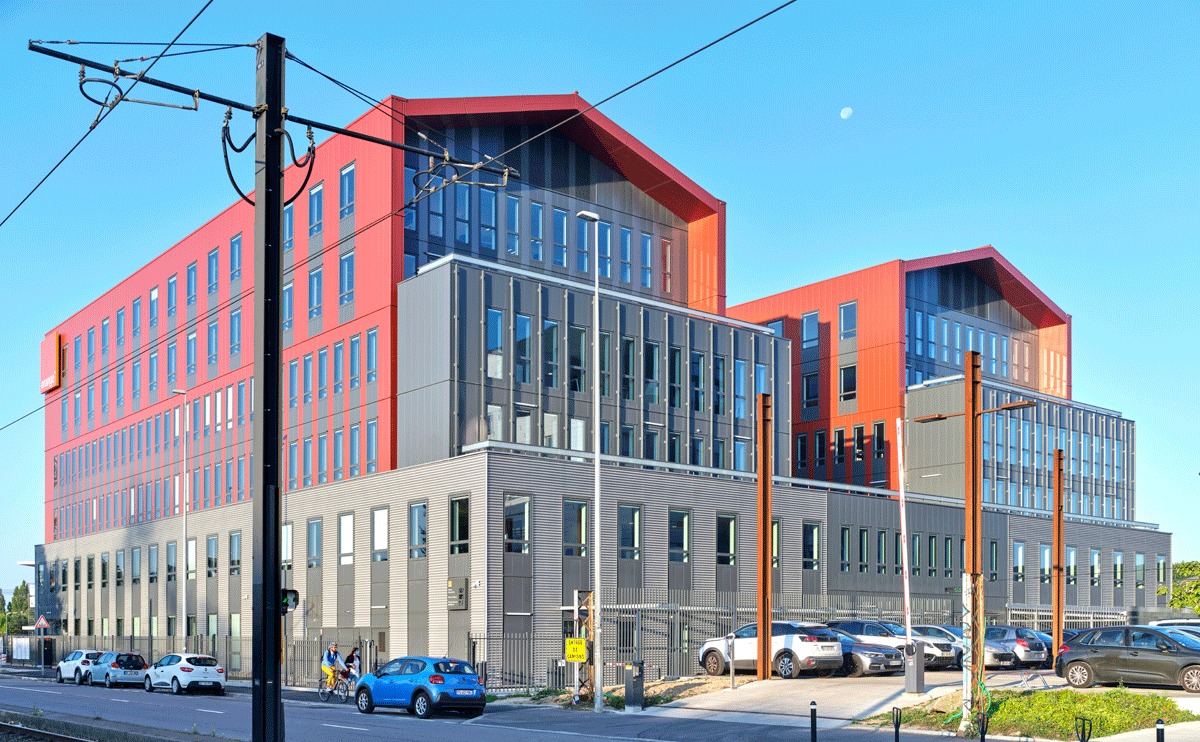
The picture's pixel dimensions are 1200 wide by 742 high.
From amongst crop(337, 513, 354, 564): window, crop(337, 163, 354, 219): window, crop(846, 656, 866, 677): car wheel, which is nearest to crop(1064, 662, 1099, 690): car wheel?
crop(846, 656, 866, 677): car wheel

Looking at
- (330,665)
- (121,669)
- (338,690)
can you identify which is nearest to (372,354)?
(330,665)

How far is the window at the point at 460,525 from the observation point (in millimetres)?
42281

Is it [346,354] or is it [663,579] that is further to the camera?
[346,354]

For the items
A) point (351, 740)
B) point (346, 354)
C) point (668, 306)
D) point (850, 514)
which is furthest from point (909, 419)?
point (351, 740)

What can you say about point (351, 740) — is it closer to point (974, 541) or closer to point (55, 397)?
point (974, 541)

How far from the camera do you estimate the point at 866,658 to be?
36812mm

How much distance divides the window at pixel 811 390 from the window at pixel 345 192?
28487 millimetres

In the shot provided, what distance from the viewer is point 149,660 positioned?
66.1m

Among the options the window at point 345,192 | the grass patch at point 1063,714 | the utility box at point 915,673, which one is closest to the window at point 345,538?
the window at point 345,192

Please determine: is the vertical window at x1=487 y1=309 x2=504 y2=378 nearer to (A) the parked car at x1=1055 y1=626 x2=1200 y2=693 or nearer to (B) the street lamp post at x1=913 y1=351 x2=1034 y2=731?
(A) the parked car at x1=1055 y1=626 x2=1200 y2=693

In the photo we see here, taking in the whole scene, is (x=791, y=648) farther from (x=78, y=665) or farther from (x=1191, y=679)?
(x=78, y=665)

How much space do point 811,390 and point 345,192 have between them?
28919 millimetres

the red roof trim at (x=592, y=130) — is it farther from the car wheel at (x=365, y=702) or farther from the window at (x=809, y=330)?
the car wheel at (x=365, y=702)

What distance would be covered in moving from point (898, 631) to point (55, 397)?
6074 cm
